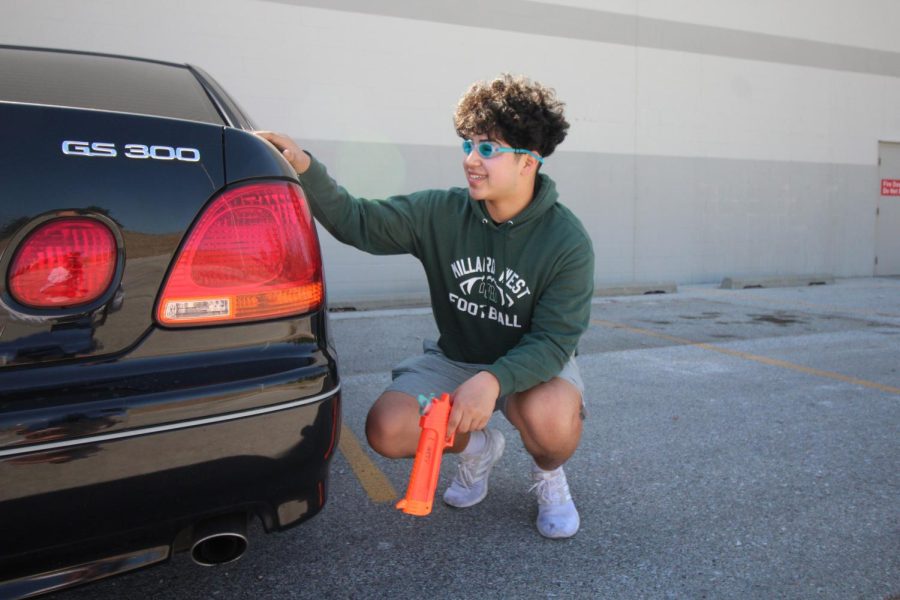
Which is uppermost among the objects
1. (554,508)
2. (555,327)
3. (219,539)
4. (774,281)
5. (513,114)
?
(513,114)

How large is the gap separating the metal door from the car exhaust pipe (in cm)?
1439

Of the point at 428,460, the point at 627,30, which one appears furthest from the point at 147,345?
the point at 627,30

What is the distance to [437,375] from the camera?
2486mm

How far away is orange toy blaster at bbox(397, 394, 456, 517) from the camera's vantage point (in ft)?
6.04

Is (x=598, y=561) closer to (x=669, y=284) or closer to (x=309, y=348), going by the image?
(x=309, y=348)

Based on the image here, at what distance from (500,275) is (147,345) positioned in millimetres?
1246

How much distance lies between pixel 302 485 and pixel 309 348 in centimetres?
30

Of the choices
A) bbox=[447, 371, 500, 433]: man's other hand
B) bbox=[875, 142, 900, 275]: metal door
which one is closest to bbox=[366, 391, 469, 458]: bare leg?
bbox=[447, 371, 500, 433]: man's other hand

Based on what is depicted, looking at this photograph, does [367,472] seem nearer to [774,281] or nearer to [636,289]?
[636,289]

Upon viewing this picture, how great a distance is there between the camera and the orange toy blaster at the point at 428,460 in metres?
1.84

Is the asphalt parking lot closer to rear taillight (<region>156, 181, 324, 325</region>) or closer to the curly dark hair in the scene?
rear taillight (<region>156, 181, 324, 325</region>)

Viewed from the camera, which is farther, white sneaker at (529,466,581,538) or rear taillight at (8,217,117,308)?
white sneaker at (529,466,581,538)

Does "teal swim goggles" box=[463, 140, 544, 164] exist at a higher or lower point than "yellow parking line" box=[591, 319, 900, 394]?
higher

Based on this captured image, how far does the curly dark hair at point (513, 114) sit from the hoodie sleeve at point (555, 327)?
1.27 ft
